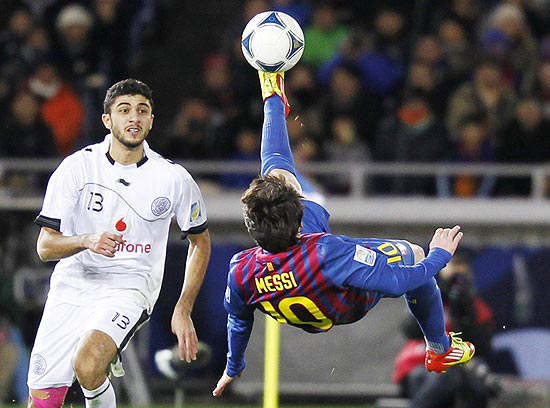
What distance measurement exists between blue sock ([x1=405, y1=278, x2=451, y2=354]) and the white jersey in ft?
4.48

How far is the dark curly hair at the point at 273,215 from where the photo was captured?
7801 mm

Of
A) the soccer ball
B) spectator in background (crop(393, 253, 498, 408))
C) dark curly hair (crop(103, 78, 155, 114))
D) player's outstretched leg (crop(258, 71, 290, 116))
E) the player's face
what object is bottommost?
spectator in background (crop(393, 253, 498, 408))

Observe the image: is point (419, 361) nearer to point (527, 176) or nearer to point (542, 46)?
point (527, 176)

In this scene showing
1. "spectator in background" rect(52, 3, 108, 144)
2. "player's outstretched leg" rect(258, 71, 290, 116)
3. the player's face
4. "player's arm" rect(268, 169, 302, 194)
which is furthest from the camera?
"spectator in background" rect(52, 3, 108, 144)

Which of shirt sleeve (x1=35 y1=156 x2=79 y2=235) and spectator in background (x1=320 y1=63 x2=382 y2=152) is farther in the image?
spectator in background (x1=320 y1=63 x2=382 y2=152)

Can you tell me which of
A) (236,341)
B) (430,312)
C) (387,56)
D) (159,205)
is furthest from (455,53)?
(236,341)

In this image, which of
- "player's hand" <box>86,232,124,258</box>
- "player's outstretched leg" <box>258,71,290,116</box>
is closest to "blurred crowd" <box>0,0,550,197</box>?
"player's outstretched leg" <box>258,71,290,116</box>

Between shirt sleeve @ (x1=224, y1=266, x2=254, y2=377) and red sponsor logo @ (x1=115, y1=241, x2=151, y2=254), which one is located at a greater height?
red sponsor logo @ (x1=115, y1=241, x2=151, y2=254)

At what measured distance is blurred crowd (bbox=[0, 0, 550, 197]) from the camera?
14.4m

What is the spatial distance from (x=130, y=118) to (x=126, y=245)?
73cm

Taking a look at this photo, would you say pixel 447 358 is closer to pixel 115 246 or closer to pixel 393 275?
pixel 393 275

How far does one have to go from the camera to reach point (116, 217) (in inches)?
336

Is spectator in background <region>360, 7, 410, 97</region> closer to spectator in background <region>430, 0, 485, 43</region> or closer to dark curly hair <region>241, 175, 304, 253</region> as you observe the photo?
spectator in background <region>430, 0, 485, 43</region>

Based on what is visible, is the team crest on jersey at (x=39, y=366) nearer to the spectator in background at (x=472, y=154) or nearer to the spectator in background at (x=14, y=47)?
the spectator in background at (x=14, y=47)
